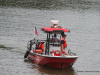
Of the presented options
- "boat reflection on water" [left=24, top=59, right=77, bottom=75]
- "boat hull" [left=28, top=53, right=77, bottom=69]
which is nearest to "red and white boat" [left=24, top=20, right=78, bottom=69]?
"boat hull" [left=28, top=53, right=77, bottom=69]

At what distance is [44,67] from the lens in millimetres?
20453

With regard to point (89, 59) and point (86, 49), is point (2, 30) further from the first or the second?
point (89, 59)

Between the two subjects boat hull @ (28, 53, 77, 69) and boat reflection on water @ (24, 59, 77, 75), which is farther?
boat reflection on water @ (24, 59, 77, 75)

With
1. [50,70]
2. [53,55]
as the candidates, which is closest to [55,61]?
[53,55]

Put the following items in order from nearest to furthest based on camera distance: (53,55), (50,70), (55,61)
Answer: (55,61), (53,55), (50,70)

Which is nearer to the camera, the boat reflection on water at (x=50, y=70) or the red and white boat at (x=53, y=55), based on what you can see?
the red and white boat at (x=53, y=55)

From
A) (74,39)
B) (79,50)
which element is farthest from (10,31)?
(79,50)

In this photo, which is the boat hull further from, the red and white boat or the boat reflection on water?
the boat reflection on water

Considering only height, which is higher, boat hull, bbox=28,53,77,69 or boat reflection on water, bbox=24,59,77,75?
boat hull, bbox=28,53,77,69

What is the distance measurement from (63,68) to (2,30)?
1826 centimetres

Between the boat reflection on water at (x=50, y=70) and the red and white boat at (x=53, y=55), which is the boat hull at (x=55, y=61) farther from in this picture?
the boat reflection on water at (x=50, y=70)

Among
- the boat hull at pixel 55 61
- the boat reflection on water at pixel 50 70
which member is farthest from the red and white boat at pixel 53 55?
the boat reflection on water at pixel 50 70

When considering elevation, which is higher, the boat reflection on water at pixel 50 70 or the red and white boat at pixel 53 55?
the red and white boat at pixel 53 55

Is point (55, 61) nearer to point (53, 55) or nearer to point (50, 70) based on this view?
A: point (53, 55)
